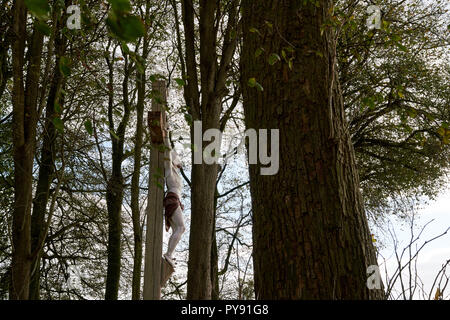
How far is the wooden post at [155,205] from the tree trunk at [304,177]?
1.08 m

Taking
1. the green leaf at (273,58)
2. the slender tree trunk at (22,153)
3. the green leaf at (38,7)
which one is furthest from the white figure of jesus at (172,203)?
the green leaf at (38,7)

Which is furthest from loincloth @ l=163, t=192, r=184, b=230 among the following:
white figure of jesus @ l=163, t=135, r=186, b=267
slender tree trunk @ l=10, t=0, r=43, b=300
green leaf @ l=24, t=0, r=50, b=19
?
green leaf @ l=24, t=0, r=50, b=19

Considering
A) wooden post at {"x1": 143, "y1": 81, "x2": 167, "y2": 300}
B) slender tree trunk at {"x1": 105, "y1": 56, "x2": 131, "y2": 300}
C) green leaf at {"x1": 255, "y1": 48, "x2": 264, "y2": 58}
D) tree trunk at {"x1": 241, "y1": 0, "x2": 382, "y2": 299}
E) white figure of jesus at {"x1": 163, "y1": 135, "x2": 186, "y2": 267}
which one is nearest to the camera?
tree trunk at {"x1": 241, "y1": 0, "x2": 382, "y2": 299}

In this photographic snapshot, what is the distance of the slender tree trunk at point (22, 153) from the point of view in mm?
6035

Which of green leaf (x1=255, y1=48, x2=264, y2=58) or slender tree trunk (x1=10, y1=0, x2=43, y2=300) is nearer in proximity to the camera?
green leaf (x1=255, y1=48, x2=264, y2=58)

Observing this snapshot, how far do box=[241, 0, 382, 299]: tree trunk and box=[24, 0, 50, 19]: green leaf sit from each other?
1.71m

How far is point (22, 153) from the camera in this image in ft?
20.8

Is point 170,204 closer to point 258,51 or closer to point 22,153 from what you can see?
point 258,51

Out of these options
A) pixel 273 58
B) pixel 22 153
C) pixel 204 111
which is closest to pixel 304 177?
pixel 273 58

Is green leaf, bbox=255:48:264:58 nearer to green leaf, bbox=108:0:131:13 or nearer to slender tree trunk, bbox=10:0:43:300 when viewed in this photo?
green leaf, bbox=108:0:131:13

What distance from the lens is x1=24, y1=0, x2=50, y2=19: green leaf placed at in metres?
1.17

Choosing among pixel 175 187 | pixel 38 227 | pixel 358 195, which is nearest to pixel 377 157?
pixel 38 227

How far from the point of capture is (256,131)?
2855 millimetres

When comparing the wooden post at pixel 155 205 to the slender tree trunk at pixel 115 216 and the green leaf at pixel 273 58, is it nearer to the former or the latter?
the green leaf at pixel 273 58
